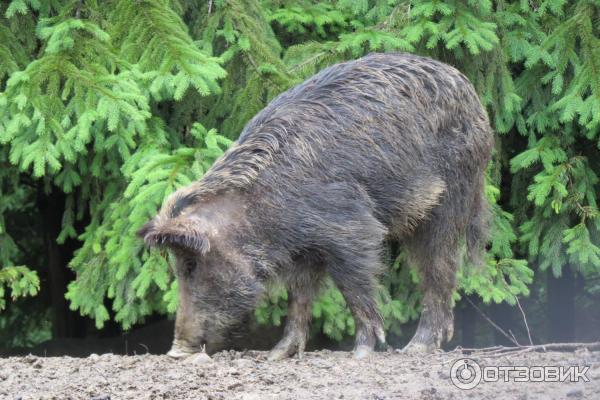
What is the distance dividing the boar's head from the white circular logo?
1.81 metres

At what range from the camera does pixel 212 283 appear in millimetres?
7000

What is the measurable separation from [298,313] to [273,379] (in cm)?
170

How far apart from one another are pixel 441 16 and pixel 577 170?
1.99m

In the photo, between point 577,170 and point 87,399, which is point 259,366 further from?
point 577,170

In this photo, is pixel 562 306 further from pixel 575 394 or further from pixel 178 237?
pixel 575 394

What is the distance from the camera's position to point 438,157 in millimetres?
7590

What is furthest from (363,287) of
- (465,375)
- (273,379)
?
(465,375)

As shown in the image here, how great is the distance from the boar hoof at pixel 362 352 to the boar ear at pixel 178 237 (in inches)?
54.6

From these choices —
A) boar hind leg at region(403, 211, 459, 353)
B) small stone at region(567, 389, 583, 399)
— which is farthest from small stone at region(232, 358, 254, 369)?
small stone at region(567, 389, 583, 399)

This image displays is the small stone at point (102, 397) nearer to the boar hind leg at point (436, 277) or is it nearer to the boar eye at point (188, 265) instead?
the boar eye at point (188, 265)

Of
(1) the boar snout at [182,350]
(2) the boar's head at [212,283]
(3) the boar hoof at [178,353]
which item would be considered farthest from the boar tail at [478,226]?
(3) the boar hoof at [178,353]

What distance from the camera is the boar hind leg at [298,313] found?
7.41m

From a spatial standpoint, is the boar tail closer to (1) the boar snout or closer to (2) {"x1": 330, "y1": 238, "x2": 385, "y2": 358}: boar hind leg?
(2) {"x1": 330, "y1": 238, "x2": 385, "y2": 358}: boar hind leg

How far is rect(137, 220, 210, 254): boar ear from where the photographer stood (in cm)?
666
